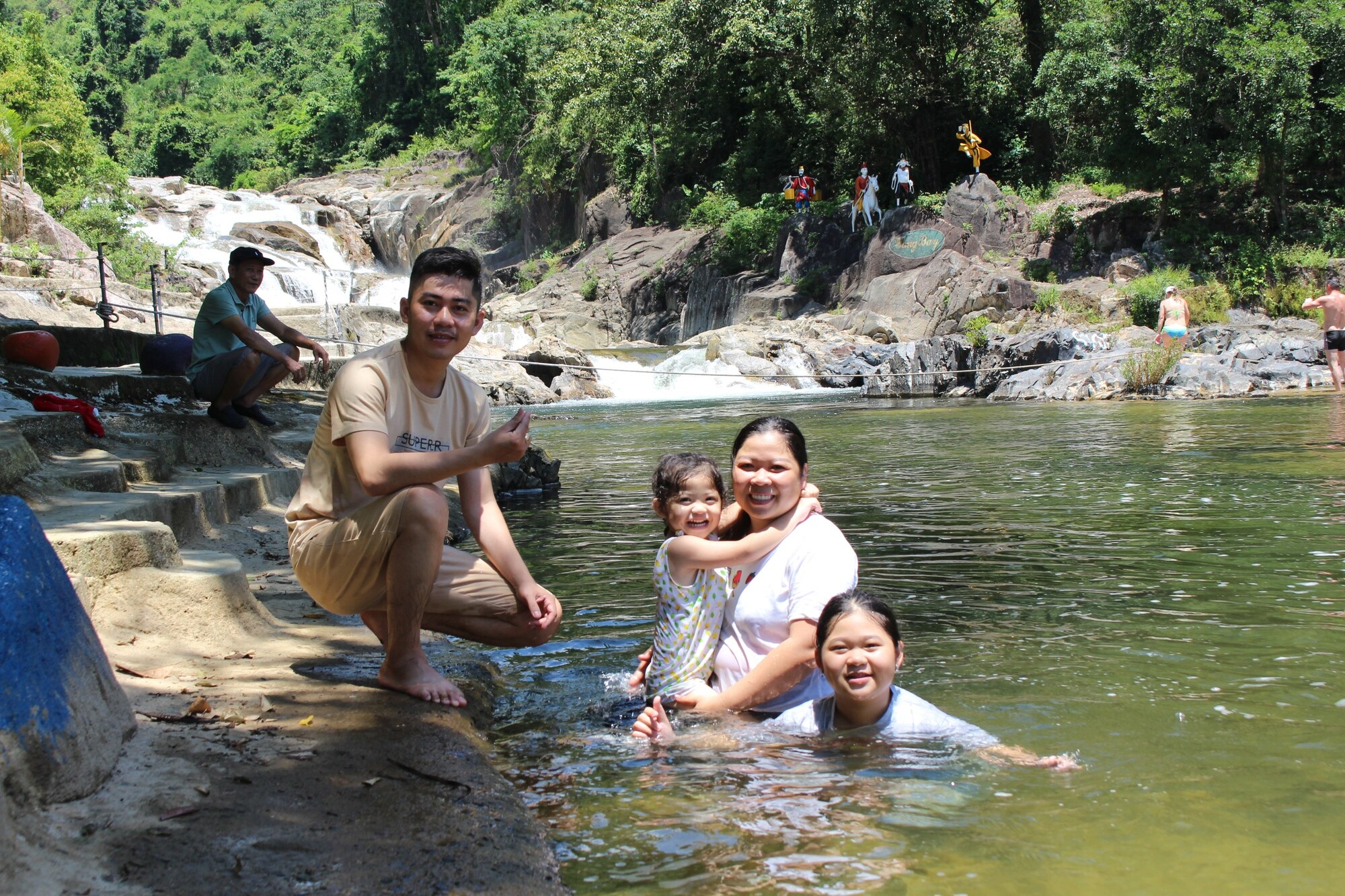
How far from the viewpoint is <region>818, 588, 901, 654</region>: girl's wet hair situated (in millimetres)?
3217

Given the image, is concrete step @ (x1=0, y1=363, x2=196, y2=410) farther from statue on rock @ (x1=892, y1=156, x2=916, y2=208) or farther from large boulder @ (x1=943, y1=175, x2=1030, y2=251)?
statue on rock @ (x1=892, y1=156, x2=916, y2=208)

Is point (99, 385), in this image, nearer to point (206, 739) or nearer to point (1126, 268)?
point (206, 739)

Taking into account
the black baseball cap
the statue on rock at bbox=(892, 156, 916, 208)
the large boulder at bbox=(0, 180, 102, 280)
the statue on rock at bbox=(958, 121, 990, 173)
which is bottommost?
the black baseball cap

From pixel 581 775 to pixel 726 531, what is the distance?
1025 mm

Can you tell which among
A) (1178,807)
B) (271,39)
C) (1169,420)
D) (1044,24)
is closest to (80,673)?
(1178,807)

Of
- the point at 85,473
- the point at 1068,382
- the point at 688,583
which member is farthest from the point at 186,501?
the point at 1068,382

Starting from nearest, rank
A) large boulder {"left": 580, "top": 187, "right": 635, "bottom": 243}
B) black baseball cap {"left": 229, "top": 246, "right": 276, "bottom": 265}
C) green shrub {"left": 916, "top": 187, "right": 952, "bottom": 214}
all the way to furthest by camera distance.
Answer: black baseball cap {"left": 229, "top": 246, "right": 276, "bottom": 265} < green shrub {"left": 916, "top": 187, "right": 952, "bottom": 214} < large boulder {"left": 580, "top": 187, "right": 635, "bottom": 243}

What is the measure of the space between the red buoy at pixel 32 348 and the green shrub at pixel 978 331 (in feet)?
58.5

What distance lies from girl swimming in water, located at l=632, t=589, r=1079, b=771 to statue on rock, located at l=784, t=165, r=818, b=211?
32.7 m

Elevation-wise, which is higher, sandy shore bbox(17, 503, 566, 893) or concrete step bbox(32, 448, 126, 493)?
concrete step bbox(32, 448, 126, 493)

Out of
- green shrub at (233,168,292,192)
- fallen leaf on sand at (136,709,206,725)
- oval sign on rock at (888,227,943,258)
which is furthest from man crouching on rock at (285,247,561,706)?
green shrub at (233,168,292,192)

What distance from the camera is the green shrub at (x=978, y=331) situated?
72.3 ft

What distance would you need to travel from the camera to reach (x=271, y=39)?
266ft

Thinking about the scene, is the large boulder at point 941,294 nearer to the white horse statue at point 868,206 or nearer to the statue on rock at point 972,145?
the white horse statue at point 868,206
